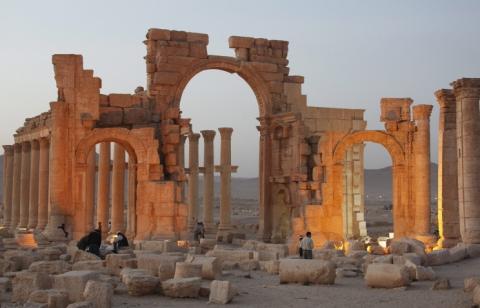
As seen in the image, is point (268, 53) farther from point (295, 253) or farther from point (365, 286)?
point (365, 286)

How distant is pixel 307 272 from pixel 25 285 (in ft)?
17.4

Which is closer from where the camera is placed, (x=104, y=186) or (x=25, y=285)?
(x=25, y=285)

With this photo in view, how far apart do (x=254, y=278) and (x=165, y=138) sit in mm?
11421

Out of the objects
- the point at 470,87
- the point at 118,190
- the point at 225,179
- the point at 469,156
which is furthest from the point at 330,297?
the point at 225,179

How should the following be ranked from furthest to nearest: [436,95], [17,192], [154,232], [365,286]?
[17,192] < [154,232] < [436,95] < [365,286]

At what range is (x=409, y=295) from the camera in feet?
44.5

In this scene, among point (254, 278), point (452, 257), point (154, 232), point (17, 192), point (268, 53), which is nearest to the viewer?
point (254, 278)

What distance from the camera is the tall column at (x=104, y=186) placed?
31325mm

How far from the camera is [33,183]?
31359mm

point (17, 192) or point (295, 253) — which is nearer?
point (295, 253)

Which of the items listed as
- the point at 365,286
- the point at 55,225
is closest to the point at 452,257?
the point at 365,286

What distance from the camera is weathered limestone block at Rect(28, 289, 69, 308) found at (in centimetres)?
1184

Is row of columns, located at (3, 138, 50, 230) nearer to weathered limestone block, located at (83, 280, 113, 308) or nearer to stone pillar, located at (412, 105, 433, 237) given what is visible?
stone pillar, located at (412, 105, 433, 237)

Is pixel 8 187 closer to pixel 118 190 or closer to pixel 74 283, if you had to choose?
pixel 118 190
